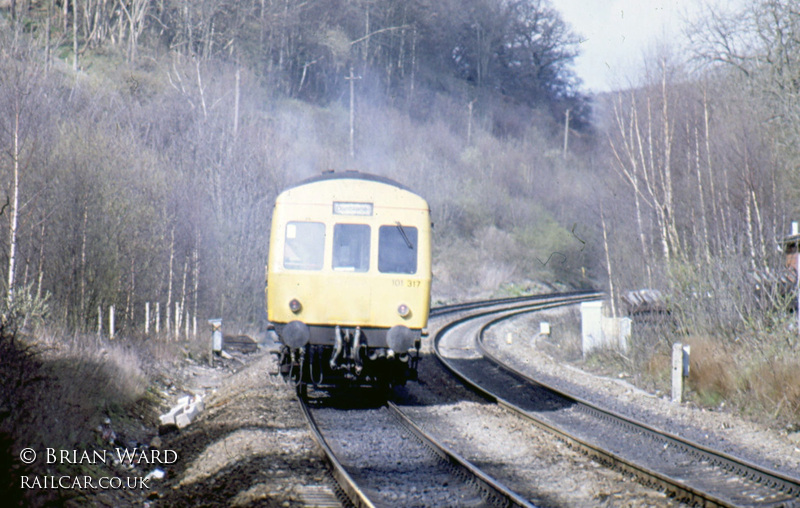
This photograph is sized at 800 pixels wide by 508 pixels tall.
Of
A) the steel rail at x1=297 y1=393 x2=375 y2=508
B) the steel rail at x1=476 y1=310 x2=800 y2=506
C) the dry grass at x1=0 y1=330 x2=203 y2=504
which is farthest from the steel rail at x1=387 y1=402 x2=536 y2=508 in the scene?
the dry grass at x1=0 y1=330 x2=203 y2=504

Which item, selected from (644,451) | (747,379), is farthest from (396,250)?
(747,379)

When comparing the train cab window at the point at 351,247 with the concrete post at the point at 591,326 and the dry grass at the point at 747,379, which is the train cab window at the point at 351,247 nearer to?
the dry grass at the point at 747,379

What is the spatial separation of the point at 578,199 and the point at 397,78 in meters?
15.7

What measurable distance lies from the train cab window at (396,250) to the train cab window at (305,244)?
841 millimetres

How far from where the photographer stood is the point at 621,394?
1220 centimetres

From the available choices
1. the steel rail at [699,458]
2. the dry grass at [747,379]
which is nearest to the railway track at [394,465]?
the steel rail at [699,458]

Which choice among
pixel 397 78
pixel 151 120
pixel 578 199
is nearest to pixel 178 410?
pixel 151 120

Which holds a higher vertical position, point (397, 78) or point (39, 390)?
point (397, 78)

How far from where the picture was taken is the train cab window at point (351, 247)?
1025 cm

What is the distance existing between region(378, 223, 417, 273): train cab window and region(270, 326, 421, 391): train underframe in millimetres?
876

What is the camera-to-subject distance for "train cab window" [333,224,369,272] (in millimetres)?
10250

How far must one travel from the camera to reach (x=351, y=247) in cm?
1028

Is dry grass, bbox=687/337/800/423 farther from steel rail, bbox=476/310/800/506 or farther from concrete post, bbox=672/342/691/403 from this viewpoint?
steel rail, bbox=476/310/800/506

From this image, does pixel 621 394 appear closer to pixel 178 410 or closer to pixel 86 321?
pixel 178 410
